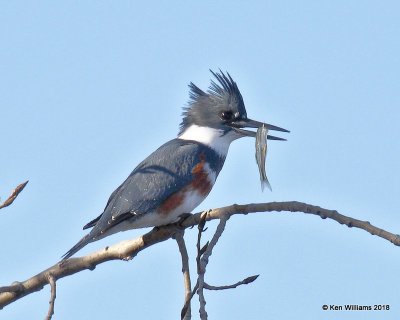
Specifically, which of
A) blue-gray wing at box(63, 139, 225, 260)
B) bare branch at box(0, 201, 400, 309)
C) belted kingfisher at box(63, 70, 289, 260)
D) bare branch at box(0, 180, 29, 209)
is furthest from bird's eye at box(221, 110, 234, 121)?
bare branch at box(0, 180, 29, 209)

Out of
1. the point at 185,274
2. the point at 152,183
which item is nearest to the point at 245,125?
the point at 152,183

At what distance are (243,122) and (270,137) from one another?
0.97 ft

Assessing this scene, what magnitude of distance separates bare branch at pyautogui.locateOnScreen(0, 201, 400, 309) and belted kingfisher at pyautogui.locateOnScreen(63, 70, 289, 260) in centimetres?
34

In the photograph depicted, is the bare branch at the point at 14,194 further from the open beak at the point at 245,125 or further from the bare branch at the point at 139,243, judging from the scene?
the open beak at the point at 245,125

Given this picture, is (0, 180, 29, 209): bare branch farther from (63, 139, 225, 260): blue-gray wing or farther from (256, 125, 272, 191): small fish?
(63, 139, 225, 260): blue-gray wing

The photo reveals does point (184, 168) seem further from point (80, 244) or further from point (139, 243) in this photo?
point (139, 243)

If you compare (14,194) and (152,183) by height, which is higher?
(152,183)

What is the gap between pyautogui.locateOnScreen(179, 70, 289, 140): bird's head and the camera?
443 centimetres

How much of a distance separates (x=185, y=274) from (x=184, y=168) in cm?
120

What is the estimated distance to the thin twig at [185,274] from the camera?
89.8 inches

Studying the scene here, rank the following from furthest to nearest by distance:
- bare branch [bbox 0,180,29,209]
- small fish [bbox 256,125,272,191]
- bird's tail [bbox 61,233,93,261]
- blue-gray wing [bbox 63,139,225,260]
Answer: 1. blue-gray wing [bbox 63,139,225,260]
2. bird's tail [bbox 61,233,93,261]
3. small fish [bbox 256,125,272,191]
4. bare branch [bbox 0,180,29,209]

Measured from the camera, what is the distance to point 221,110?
4.50 meters

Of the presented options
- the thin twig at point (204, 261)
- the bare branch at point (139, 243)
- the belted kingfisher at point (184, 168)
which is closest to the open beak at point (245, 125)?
the belted kingfisher at point (184, 168)

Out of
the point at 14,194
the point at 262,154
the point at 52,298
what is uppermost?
the point at 262,154
